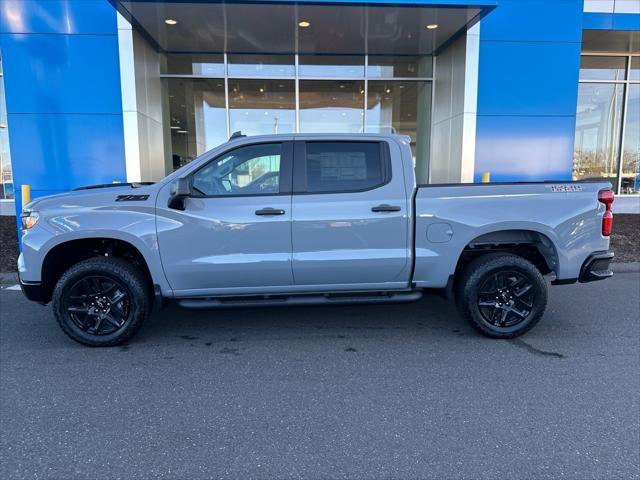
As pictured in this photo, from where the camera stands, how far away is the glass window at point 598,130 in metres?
14.9

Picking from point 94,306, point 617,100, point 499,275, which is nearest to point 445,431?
point 499,275

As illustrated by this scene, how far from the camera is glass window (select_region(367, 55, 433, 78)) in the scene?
12.5 metres

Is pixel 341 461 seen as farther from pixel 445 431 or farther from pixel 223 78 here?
pixel 223 78

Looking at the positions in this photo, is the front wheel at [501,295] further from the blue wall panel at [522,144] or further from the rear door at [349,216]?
the blue wall panel at [522,144]

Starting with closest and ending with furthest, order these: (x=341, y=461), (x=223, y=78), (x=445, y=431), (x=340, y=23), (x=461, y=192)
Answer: (x=341, y=461) < (x=445, y=431) < (x=461, y=192) < (x=340, y=23) < (x=223, y=78)

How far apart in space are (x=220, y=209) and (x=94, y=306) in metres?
1.50

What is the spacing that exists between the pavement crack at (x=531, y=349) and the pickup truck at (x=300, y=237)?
8cm

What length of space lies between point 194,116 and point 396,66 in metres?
5.67

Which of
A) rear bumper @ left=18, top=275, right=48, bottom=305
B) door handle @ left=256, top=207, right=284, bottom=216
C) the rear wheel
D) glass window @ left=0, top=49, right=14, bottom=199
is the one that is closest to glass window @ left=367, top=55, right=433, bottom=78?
door handle @ left=256, top=207, right=284, bottom=216

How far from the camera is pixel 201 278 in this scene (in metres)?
4.34

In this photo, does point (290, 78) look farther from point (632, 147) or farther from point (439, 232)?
point (632, 147)

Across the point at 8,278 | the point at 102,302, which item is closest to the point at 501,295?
the point at 102,302

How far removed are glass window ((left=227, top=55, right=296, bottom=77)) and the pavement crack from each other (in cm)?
993

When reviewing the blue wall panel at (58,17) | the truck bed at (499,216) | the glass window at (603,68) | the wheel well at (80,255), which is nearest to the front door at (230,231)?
the wheel well at (80,255)
